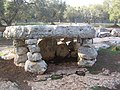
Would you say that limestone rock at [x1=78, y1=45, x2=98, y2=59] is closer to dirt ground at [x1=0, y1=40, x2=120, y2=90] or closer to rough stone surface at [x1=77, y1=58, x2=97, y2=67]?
rough stone surface at [x1=77, y1=58, x2=97, y2=67]

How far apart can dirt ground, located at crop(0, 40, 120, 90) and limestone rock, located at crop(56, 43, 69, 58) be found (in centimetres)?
28

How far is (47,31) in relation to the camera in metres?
10.6

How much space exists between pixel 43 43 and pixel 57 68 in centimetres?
174

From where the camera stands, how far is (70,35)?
10930 millimetres

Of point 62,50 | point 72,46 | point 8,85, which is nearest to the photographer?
point 8,85

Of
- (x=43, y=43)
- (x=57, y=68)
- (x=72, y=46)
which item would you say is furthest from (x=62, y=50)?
(x=57, y=68)

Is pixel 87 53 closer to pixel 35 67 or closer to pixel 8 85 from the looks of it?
pixel 35 67

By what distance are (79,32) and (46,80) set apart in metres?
2.63

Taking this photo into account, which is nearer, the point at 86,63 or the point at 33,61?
the point at 33,61

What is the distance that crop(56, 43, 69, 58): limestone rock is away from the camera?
42.0 ft

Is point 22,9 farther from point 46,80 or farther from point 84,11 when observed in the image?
point 84,11

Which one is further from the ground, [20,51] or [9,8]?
[9,8]

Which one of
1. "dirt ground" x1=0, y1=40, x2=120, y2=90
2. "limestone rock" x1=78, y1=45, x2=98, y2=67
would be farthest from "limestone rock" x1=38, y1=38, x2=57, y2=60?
"limestone rock" x1=78, y1=45, x2=98, y2=67

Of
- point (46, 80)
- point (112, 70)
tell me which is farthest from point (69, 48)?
point (46, 80)
